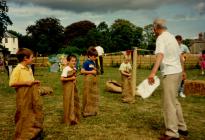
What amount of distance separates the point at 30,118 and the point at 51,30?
88.3m

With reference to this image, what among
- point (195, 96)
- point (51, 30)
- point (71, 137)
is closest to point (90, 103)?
point (71, 137)

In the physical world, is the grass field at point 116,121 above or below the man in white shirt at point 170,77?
below

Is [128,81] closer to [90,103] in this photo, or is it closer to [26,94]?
[90,103]

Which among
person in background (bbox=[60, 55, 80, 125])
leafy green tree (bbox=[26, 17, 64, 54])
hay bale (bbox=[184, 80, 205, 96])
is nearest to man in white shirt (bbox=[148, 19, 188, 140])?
person in background (bbox=[60, 55, 80, 125])

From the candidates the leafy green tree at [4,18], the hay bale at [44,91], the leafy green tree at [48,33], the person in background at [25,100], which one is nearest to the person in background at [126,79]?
the hay bale at [44,91]

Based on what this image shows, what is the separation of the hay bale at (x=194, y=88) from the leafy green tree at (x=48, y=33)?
76363 mm

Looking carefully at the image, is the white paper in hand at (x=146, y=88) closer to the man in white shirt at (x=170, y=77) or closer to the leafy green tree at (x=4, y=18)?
the man in white shirt at (x=170, y=77)

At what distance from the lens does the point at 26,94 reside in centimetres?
686

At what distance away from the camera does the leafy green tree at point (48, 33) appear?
9146 centimetres

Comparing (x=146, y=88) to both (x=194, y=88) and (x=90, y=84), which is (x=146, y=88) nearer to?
(x=90, y=84)

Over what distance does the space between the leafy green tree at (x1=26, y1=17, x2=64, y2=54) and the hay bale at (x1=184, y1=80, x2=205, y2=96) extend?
251ft

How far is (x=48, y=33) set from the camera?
309 feet

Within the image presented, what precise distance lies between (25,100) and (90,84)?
3.09m

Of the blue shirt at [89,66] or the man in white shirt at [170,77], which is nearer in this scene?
the man in white shirt at [170,77]
